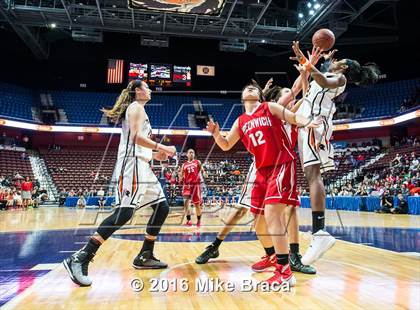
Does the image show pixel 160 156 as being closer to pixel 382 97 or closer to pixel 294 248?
pixel 294 248

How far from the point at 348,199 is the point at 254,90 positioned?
44.4 feet

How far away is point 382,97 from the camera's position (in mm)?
23859

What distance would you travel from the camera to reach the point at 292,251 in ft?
10.7

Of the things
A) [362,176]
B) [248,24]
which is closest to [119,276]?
[248,24]

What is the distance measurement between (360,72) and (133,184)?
2.34 meters

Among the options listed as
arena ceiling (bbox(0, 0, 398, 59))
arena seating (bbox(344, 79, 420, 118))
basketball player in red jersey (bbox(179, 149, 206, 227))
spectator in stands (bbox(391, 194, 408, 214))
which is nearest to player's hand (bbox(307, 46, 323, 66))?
basketball player in red jersey (bbox(179, 149, 206, 227))

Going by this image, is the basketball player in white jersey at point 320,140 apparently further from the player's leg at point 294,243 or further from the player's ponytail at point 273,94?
the player's ponytail at point 273,94

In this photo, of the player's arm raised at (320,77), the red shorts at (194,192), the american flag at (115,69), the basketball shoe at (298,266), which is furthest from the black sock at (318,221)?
the american flag at (115,69)

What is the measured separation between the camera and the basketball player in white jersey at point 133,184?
2.89 m

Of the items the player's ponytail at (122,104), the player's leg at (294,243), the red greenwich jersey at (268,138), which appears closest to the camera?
the red greenwich jersey at (268,138)

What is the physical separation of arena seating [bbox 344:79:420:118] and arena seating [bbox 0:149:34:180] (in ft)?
68.4

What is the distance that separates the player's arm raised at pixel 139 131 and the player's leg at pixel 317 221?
4.14ft

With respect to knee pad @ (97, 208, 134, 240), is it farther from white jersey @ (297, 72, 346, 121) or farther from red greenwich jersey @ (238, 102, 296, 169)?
white jersey @ (297, 72, 346, 121)

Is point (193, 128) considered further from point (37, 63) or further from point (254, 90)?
point (254, 90)
